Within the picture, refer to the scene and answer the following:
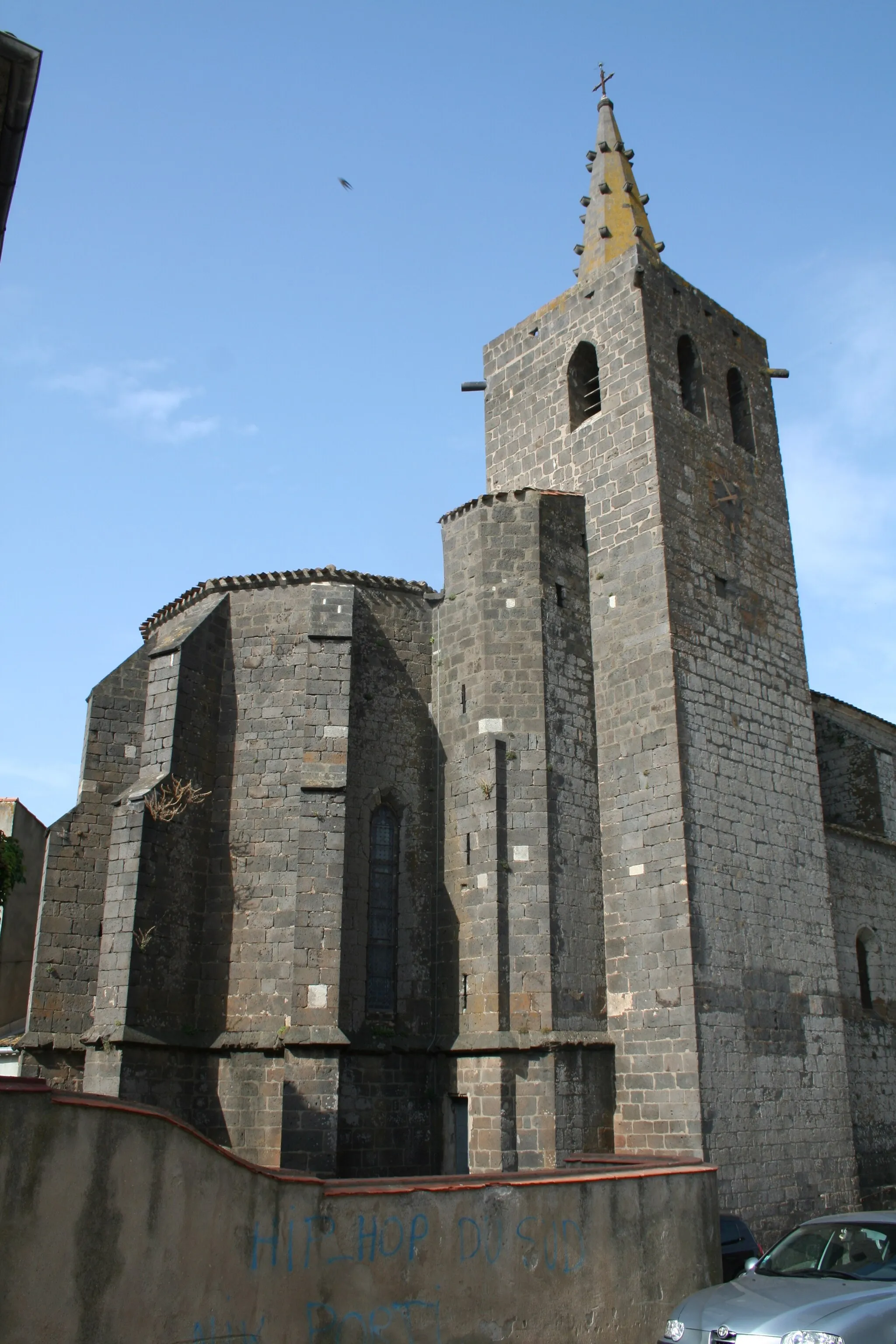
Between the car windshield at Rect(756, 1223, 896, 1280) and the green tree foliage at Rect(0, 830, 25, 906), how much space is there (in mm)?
6220

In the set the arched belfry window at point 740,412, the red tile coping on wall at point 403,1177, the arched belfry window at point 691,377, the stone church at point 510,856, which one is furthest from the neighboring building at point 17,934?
the arched belfry window at point 740,412

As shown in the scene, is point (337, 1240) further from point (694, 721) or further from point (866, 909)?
point (866, 909)

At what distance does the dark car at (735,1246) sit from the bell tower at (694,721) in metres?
1.63

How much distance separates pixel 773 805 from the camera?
50.4 feet

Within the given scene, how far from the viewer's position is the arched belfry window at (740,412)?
18141 mm

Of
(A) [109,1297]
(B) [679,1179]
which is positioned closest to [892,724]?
(B) [679,1179]

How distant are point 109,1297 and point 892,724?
19.9 meters

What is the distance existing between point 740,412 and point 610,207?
463 cm

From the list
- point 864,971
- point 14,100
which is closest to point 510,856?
point 864,971

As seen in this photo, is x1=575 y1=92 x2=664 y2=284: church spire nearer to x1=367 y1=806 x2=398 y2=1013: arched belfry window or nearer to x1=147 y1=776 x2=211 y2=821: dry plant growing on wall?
x1=367 y1=806 x2=398 y2=1013: arched belfry window

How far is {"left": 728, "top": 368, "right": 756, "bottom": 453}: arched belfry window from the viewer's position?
59.5ft

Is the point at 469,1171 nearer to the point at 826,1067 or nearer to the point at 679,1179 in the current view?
the point at 679,1179

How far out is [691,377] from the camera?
17.5 metres

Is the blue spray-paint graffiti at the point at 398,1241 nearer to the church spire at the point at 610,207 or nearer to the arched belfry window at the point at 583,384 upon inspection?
the arched belfry window at the point at 583,384
